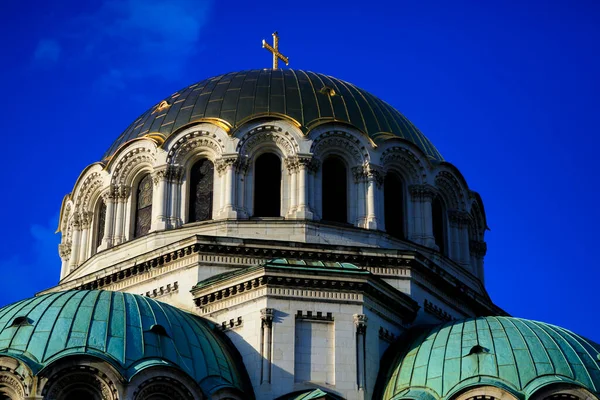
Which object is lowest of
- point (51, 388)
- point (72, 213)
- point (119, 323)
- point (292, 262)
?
point (51, 388)

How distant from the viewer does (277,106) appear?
121ft

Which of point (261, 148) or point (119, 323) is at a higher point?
point (261, 148)

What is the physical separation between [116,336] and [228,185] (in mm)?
7494

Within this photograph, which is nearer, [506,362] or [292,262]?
[506,362]

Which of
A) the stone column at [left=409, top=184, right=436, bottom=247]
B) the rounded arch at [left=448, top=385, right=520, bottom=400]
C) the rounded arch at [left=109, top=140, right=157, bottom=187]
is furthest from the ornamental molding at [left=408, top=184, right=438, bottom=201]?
the rounded arch at [left=448, top=385, right=520, bottom=400]

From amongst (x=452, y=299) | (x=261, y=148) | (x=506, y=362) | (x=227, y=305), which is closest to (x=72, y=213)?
(x=261, y=148)

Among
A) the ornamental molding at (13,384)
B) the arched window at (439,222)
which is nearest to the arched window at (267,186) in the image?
the arched window at (439,222)

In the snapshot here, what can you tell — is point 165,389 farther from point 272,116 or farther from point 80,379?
point 272,116

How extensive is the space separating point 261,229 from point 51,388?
8.57 meters

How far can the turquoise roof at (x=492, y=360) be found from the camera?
94.8ft

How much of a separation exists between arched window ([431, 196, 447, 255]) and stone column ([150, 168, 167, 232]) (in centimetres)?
761

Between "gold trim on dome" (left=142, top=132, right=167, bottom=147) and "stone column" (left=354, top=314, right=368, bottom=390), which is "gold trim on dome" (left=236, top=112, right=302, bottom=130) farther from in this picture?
"stone column" (left=354, top=314, right=368, bottom=390)

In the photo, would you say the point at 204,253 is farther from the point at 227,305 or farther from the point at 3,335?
the point at 3,335

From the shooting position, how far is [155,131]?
37.2 metres
